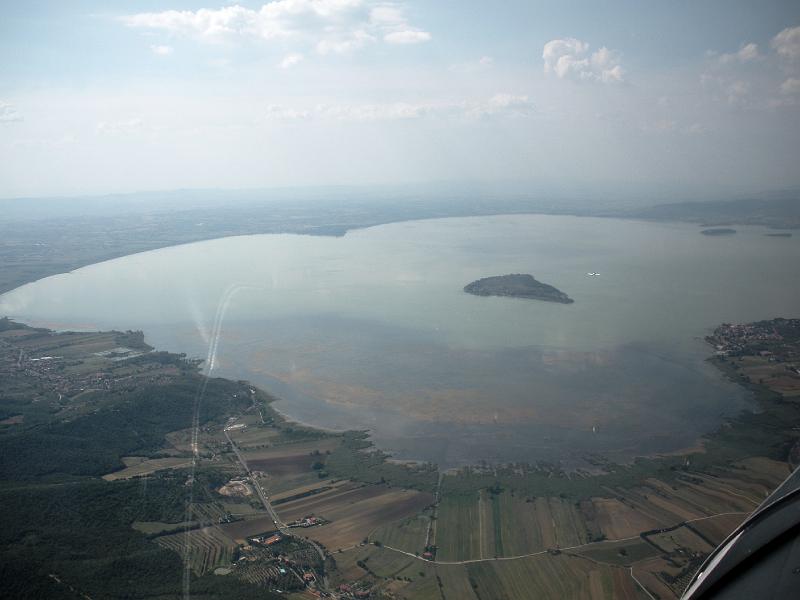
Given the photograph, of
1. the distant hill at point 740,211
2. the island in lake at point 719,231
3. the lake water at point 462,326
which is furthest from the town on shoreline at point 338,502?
the distant hill at point 740,211

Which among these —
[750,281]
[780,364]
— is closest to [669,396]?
[780,364]

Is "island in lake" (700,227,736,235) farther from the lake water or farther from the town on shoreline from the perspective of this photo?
the town on shoreline

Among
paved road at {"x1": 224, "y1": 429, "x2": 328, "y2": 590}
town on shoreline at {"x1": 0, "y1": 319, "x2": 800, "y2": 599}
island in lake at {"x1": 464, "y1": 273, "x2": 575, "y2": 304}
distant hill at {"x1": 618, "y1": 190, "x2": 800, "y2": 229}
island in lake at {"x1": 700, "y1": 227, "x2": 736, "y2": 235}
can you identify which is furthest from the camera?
distant hill at {"x1": 618, "y1": 190, "x2": 800, "y2": 229}

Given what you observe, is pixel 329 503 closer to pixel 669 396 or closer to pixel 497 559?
pixel 497 559

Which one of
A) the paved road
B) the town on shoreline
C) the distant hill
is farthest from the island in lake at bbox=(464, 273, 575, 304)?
the distant hill

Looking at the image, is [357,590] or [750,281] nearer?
[357,590]

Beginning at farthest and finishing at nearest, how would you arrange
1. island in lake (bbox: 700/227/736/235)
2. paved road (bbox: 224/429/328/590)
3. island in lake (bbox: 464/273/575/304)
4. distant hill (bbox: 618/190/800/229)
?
distant hill (bbox: 618/190/800/229)
island in lake (bbox: 700/227/736/235)
island in lake (bbox: 464/273/575/304)
paved road (bbox: 224/429/328/590)

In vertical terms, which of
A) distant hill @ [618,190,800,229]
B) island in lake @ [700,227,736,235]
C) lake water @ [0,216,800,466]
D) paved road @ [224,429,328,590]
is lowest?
paved road @ [224,429,328,590]
